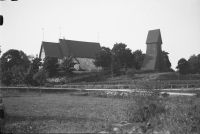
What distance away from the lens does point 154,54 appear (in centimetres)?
5991

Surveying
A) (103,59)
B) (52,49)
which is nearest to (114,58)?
(103,59)

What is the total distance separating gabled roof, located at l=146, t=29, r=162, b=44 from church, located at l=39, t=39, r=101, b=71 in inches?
710

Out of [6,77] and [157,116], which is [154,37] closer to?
[6,77]

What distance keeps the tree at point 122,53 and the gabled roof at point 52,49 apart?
18956 mm

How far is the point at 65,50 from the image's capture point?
66.4m

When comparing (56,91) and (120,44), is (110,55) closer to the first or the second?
(120,44)

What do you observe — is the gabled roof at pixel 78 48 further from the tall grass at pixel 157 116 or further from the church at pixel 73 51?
the tall grass at pixel 157 116

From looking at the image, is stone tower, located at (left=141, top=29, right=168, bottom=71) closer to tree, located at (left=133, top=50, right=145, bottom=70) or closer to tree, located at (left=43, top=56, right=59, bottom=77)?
tree, located at (left=133, top=50, right=145, bottom=70)

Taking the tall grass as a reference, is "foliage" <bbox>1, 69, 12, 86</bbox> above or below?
above

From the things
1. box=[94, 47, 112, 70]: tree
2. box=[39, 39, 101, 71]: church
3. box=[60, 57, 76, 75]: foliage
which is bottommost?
box=[60, 57, 76, 75]: foliage

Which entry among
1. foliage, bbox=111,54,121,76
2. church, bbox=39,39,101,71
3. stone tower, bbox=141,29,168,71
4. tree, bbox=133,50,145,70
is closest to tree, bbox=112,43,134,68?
foliage, bbox=111,54,121,76

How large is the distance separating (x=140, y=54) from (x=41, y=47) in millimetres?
34887

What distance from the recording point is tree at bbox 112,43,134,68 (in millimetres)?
55469

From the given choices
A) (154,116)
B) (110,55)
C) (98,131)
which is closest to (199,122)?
(154,116)
